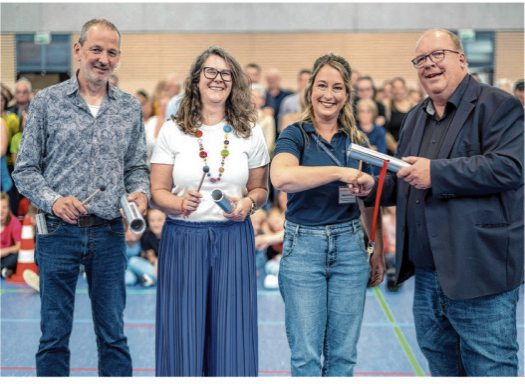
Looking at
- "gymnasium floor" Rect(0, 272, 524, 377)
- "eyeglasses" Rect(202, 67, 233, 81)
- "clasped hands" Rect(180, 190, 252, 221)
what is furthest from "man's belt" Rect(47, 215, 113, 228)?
"gymnasium floor" Rect(0, 272, 524, 377)

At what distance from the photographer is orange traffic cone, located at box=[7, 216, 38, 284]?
19.9ft

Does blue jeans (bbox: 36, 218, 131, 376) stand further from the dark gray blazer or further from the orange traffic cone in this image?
the orange traffic cone

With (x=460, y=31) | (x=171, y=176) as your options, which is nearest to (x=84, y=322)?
(x=171, y=176)

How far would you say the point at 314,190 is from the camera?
2.72m

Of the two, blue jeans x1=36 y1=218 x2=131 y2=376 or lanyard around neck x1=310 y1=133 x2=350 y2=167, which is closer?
lanyard around neck x1=310 y1=133 x2=350 y2=167

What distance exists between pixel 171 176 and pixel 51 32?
1006 centimetres

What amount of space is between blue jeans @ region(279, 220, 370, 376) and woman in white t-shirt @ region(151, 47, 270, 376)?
0.67 feet

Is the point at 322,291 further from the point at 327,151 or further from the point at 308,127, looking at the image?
the point at 308,127

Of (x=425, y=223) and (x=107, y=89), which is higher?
(x=107, y=89)

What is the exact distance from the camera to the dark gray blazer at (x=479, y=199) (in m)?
2.36

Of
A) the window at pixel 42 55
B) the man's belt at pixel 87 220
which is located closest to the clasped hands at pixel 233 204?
the man's belt at pixel 87 220

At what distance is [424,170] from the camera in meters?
2.40

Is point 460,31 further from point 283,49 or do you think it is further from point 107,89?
point 107,89

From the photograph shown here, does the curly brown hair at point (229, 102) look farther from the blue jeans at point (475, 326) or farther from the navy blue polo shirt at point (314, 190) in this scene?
the blue jeans at point (475, 326)
